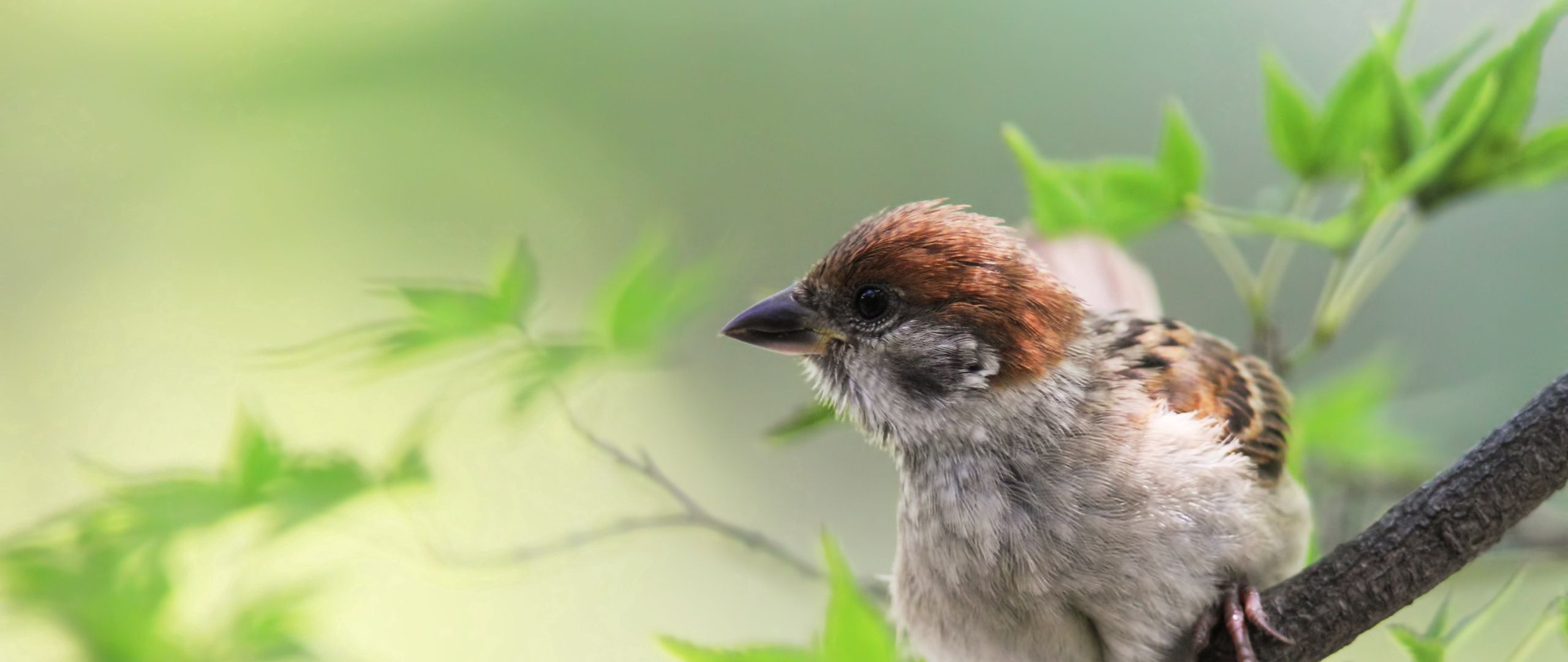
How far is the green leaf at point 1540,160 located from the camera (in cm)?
108

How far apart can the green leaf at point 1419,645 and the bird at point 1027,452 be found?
0.14 metres

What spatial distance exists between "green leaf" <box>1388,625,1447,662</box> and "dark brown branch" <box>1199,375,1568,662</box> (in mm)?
40

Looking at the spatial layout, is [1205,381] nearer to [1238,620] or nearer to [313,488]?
[1238,620]

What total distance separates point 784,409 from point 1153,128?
3.81ft

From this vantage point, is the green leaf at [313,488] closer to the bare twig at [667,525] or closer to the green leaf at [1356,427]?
the bare twig at [667,525]

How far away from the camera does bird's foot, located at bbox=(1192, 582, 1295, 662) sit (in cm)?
97

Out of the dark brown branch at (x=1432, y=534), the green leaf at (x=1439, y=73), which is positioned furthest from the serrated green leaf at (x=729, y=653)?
the green leaf at (x=1439, y=73)

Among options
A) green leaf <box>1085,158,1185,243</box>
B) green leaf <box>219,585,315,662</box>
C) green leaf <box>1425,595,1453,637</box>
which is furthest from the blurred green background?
green leaf <box>1425,595,1453,637</box>

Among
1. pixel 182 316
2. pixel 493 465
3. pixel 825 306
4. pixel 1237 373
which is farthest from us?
pixel 182 316

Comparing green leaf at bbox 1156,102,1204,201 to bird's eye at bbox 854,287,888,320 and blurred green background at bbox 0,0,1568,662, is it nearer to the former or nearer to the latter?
bird's eye at bbox 854,287,888,320

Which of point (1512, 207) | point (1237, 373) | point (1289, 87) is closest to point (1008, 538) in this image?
point (1237, 373)

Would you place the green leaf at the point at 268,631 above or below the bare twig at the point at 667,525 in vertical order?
below

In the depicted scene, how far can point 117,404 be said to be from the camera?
117 inches

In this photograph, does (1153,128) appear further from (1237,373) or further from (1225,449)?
(1225,449)
